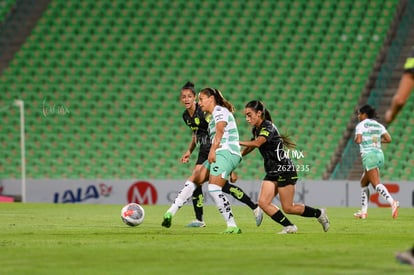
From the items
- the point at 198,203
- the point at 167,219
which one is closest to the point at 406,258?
the point at 167,219

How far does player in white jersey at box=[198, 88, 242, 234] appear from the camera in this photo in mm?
12258

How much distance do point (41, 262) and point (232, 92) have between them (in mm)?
19534

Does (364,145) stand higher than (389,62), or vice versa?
(389,62)

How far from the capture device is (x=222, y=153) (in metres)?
12.4

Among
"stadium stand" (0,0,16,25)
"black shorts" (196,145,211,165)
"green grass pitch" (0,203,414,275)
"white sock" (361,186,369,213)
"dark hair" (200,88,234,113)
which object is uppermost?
"stadium stand" (0,0,16,25)

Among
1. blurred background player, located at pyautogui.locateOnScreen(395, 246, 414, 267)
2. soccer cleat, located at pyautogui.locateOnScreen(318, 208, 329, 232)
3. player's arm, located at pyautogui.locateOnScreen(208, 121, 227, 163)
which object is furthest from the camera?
soccer cleat, located at pyautogui.locateOnScreen(318, 208, 329, 232)

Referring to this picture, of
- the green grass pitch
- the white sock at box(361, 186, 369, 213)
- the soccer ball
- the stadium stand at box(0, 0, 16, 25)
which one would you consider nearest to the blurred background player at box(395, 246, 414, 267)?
the green grass pitch

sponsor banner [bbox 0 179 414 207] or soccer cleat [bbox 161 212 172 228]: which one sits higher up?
sponsor banner [bbox 0 179 414 207]

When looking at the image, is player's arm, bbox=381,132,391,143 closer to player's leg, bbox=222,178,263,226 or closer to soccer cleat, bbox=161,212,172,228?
player's leg, bbox=222,178,263,226

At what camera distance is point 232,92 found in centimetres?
2753

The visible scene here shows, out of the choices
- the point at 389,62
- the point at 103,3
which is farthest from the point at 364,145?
the point at 103,3

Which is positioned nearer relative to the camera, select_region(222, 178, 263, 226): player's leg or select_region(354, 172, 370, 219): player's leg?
select_region(222, 178, 263, 226): player's leg

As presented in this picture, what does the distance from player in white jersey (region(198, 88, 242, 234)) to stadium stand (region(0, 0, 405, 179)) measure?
41.8 ft

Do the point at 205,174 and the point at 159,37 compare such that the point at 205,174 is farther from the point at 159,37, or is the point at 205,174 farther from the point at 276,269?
the point at 159,37
